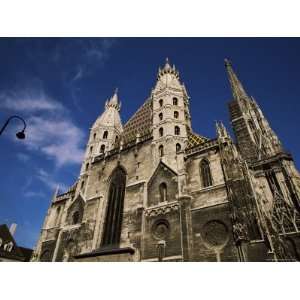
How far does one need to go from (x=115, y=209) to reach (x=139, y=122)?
11.4 metres

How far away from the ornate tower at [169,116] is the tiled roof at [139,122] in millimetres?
3039

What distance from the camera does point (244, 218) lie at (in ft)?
36.6

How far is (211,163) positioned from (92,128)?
52.8ft

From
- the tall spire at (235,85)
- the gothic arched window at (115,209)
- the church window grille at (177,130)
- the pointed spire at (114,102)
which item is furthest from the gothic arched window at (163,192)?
the tall spire at (235,85)

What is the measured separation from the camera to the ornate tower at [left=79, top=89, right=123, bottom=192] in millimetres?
22986

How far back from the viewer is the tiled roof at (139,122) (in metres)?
23.9

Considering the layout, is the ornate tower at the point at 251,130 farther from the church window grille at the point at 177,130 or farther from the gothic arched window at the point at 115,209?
the gothic arched window at the point at 115,209

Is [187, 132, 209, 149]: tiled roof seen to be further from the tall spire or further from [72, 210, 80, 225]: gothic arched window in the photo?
the tall spire

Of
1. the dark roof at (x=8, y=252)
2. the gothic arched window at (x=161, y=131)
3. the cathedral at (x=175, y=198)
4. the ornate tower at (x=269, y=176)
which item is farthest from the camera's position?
the dark roof at (x=8, y=252)

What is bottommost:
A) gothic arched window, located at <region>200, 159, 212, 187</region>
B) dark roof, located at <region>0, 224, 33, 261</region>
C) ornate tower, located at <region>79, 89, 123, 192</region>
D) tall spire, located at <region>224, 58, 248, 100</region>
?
dark roof, located at <region>0, 224, 33, 261</region>

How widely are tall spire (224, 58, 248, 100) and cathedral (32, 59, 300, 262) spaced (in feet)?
28.0

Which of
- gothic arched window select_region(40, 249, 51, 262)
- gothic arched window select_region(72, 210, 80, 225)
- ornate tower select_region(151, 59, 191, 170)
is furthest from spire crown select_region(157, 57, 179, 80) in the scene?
Result: gothic arched window select_region(40, 249, 51, 262)

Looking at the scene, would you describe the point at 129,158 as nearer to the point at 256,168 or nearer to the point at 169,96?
the point at 169,96
